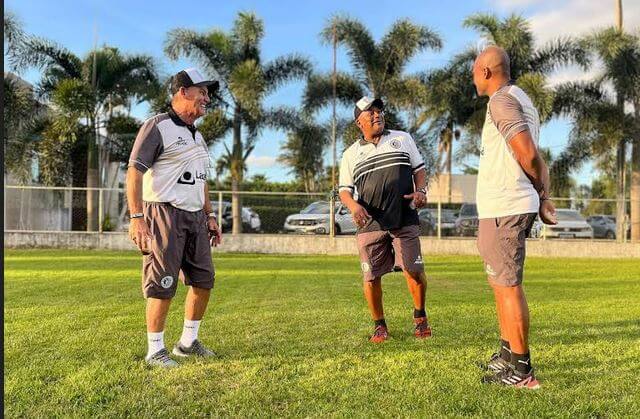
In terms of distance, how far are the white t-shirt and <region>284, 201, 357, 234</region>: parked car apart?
46.4 feet

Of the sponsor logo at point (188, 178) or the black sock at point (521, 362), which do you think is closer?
the black sock at point (521, 362)

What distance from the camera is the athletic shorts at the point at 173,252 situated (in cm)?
378

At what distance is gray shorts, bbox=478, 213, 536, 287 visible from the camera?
10.9 feet

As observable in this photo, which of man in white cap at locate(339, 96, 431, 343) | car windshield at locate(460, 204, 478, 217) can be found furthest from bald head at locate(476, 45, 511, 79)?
car windshield at locate(460, 204, 478, 217)

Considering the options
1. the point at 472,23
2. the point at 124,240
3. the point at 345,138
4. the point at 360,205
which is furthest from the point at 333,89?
the point at 360,205

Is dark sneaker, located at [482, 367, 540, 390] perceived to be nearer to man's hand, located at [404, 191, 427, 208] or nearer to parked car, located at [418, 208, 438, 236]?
man's hand, located at [404, 191, 427, 208]

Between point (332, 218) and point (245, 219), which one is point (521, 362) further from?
point (245, 219)

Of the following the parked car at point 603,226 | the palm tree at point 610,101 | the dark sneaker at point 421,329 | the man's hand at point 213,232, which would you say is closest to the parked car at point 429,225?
the parked car at point 603,226

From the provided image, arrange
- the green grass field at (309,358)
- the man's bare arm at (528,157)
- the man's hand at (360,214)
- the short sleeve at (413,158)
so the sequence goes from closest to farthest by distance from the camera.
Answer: the green grass field at (309,358) → the man's bare arm at (528,157) → the man's hand at (360,214) → the short sleeve at (413,158)

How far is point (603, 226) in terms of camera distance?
1939cm

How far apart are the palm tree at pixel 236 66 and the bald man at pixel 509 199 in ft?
56.0

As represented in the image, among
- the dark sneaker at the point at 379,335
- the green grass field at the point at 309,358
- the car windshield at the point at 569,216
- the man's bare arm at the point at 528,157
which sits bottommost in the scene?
the green grass field at the point at 309,358

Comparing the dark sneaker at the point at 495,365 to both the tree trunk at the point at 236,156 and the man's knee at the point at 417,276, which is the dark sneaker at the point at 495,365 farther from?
the tree trunk at the point at 236,156

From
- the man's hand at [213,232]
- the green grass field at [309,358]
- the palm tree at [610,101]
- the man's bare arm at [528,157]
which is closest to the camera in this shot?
the green grass field at [309,358]
